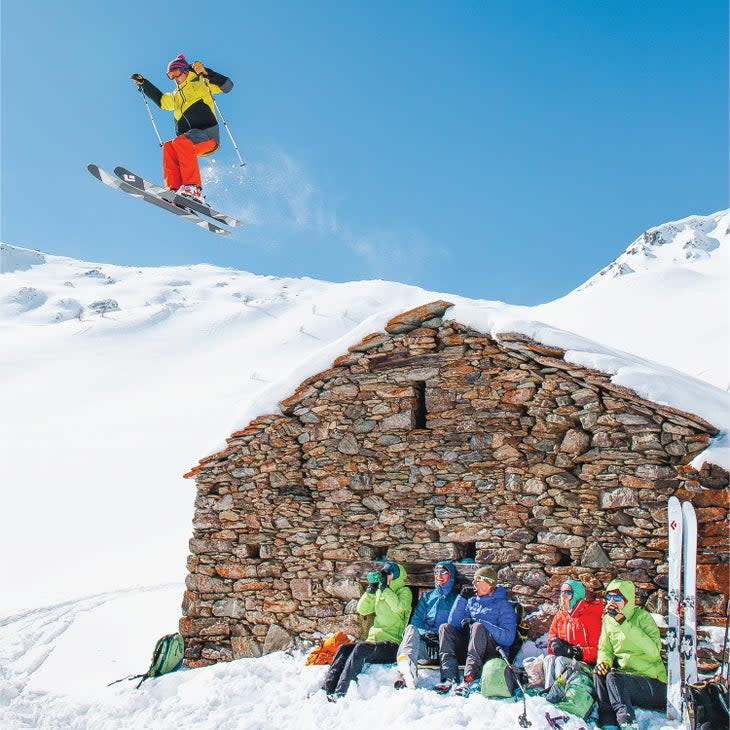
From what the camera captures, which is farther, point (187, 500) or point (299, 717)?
point (187, 500)

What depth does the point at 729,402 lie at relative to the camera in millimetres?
6766

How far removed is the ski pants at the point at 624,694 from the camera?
17.1ft

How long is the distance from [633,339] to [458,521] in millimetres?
22037

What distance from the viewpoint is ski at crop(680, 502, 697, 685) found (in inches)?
220

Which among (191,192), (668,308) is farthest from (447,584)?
(668,308)

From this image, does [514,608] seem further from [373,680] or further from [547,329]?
[547,329]

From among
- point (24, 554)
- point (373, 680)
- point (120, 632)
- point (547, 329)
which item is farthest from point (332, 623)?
point (24, 554)

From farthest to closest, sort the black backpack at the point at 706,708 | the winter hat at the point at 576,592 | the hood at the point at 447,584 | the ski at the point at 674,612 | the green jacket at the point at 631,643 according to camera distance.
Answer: the hood at the point at 447,584
the winter hat at the point at 576,592
the green jacket at the point at 631,643
the ski at the point at 674,612
the black backpack at the point at 706,708

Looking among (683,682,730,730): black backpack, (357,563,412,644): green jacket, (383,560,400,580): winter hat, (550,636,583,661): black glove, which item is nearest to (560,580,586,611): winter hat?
(550,636,583,661): black glove

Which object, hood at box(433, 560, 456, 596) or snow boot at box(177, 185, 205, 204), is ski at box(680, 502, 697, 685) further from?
snow boot at box(177, 185, 205, 204)

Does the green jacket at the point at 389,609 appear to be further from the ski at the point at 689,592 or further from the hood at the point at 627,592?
the ski at the point at 689,592

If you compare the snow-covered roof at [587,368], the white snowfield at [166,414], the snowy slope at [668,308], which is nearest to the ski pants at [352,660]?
the white snowfield at [166,414]

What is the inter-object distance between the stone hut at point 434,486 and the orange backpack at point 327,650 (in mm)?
454

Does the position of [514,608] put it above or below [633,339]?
below
